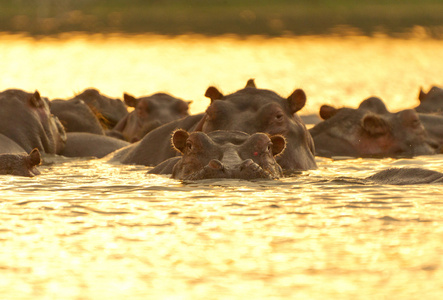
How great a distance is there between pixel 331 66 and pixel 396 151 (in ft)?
65.6

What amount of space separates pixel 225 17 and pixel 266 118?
58.0 meters

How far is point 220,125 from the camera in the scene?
927cm

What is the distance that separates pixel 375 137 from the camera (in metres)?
12.8

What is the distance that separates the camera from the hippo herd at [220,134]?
793 cm

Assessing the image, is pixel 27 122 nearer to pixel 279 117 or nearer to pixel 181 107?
pixel 279 117

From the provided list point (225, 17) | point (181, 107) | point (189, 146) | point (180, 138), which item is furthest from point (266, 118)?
point (225, 17)

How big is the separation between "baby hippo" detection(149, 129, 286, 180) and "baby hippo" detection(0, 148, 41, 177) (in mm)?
1267

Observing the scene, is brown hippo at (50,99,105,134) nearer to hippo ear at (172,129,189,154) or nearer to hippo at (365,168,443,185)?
hippo ear at (172,129,189,154)

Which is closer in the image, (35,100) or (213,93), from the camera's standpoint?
(213,93)

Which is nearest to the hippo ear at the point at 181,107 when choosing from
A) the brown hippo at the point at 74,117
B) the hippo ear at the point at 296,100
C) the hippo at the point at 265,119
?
the brown hippo at the point at 74,117

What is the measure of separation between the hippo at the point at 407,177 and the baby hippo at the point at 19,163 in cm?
294

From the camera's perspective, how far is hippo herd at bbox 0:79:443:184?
793cm

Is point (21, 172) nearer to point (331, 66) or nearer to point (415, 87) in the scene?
point (415, 87)

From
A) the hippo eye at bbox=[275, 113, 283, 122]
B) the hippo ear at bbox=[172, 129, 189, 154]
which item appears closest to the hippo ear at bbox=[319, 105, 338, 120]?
the hippo eye at bbox=[275, 113, 283, 122]
